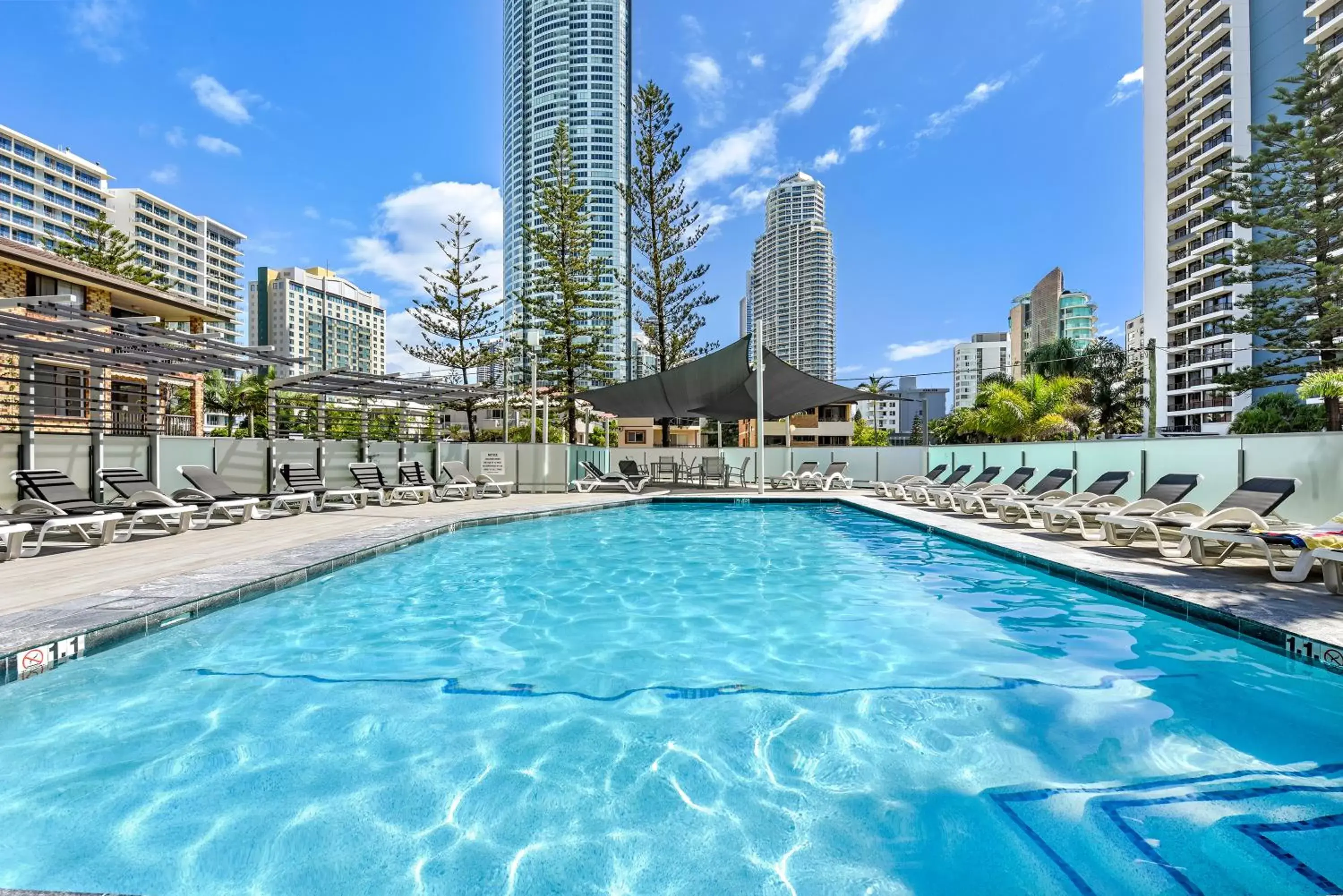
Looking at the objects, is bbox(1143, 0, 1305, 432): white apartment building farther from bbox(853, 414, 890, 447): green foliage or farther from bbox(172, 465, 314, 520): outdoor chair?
bbox(172, 465, 314, 520): outdoor chair

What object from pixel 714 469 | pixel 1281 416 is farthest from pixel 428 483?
pixel 1281 416

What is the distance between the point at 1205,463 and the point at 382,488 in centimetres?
1086

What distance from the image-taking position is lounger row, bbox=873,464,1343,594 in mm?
4051

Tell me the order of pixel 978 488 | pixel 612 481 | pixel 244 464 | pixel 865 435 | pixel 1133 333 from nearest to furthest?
pixel 244 464 < pixel 978 488 < pixel 612 481 < pixel 865 435 < pixel 1133 333

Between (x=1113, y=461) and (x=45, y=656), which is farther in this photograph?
(x=1113, y=461)

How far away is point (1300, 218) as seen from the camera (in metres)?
21.6

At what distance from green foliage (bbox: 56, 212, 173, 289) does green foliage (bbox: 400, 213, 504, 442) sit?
8893mm

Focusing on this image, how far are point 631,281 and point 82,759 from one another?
1662 centimetres

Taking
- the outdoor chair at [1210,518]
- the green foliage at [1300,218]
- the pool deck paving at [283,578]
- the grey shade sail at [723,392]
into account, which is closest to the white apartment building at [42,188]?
the grey shade sail at [723,392]

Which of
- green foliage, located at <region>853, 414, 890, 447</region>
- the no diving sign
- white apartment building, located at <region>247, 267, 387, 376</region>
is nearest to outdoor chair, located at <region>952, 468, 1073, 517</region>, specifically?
the no diving sign

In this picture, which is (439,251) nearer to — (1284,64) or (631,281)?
(631,281)

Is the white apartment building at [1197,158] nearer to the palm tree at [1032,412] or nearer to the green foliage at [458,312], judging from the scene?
the palm tree at [1032,412]

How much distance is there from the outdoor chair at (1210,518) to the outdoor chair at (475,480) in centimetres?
951

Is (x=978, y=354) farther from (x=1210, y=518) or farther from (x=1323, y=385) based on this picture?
(x=1210, y=518)
